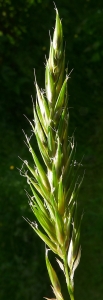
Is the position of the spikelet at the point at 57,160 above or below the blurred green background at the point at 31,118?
above

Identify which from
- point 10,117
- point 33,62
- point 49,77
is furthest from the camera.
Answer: point 33,62

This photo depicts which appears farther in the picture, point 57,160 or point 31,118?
point 31,118

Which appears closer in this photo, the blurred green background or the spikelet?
the spikelet

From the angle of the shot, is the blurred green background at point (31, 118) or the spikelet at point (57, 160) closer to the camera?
the spikelet at point (57, 160)

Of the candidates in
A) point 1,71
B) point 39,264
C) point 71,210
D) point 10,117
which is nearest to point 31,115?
point 10,117

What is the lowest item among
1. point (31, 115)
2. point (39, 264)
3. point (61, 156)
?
point (39, 264)

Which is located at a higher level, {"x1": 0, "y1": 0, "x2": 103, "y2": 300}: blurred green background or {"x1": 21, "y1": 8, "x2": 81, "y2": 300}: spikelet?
{"x1": 21, "y1": 8, "x2": 81, "y2": 300}: spikelet

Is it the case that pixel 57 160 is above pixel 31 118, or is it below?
above

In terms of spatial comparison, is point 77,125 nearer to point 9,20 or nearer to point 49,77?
point 9,20
